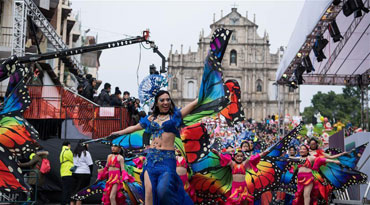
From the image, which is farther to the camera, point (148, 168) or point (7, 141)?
point (7, 141)

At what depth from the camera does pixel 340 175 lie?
39.4 feet

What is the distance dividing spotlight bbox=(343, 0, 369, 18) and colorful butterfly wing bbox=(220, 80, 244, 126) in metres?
3.70

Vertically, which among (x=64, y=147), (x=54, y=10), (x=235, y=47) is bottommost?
(x=64, y=147)

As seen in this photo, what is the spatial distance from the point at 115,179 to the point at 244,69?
73.8 metres

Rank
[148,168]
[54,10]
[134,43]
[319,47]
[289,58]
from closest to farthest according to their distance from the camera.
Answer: [148,168], [319,47], [134,43], [289,58], [54,10]

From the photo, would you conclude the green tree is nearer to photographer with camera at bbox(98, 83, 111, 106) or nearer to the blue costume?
photographer with camera at bbox(98, 83, 111, 106)

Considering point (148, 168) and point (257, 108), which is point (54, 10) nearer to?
point (148, 168)

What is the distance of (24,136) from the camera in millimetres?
8125

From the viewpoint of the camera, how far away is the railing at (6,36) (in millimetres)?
21312

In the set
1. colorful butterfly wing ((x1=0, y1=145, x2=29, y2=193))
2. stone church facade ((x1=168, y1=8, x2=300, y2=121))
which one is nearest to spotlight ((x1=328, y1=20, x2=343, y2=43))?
colorful butterfly wing ((x1=0, y1=145, x2=29, y2=193))

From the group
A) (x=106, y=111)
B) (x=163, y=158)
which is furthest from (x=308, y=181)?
(x=106, y=111)

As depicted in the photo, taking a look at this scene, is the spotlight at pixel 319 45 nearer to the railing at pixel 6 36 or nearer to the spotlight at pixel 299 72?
the spotlight at pixel 299 72

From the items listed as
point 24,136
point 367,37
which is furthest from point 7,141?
point 367,37

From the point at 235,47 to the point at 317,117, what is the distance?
142 feet
